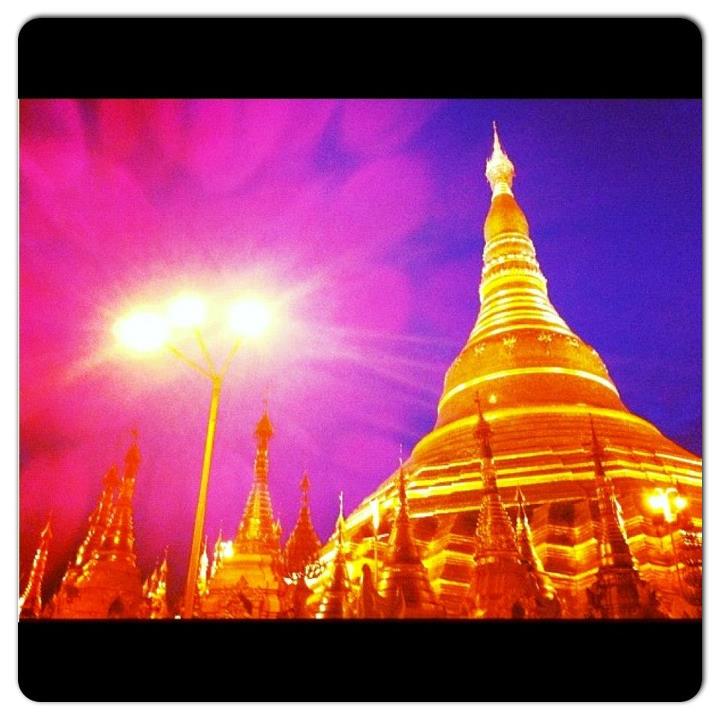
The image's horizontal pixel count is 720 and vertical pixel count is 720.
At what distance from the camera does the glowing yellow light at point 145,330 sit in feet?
17.6

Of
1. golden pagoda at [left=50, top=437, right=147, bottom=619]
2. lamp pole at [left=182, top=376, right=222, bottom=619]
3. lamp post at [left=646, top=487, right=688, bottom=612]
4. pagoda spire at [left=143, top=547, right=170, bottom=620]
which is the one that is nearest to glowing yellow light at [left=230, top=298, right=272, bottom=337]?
lamp pole at [left=182, top=376, right=222, bottom=619]

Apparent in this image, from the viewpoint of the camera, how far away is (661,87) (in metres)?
4.40

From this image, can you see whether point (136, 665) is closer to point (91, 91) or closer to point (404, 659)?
point (404, 659)

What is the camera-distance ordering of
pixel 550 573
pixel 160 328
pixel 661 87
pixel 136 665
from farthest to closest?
pixel 550 573
pixel 160 328
pixel 661 87
pixel 136 665

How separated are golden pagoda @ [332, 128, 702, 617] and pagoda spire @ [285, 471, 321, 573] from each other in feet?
2.32

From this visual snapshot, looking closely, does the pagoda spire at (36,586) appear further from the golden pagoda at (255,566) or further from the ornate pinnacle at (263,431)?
the ornate pinnacle at (263,431)

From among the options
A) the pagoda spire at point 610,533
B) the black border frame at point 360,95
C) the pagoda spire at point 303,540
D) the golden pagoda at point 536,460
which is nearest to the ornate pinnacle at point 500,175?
the golden pagoda at point 536,460

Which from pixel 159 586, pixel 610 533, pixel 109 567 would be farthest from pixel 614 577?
pixel 159 586

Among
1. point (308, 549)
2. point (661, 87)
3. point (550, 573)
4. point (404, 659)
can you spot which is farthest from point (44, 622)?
point (308, 549)

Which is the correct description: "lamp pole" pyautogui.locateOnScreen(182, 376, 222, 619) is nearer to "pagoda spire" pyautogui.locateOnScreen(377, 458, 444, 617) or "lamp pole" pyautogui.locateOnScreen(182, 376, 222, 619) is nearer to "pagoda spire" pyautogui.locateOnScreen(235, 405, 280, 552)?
"pagoda spire" pyautogui.locateOnScreen(377, 458, 444, 617)

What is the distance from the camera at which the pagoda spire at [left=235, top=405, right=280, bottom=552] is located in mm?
9047

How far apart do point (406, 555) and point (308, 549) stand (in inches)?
200

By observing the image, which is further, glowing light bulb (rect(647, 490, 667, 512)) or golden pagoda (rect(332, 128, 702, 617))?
golden pagoda (rect(332, 128, 702, 617))

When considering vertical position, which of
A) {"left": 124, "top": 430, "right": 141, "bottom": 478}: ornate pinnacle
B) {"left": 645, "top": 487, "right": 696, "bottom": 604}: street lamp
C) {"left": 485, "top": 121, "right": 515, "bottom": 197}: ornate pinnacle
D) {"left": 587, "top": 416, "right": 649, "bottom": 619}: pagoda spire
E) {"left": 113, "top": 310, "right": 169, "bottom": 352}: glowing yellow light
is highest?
{"left": 485, "top": 121, "right": 515, "bottom": 197}: ornate pinnacle
